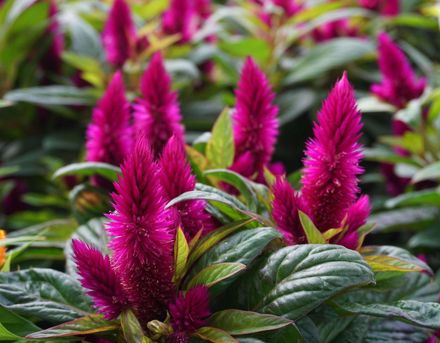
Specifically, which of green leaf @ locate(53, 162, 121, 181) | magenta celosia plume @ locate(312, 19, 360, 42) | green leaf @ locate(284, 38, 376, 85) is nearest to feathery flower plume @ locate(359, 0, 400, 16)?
magenta celosia plume @ locate(312, 19, 360, 42)

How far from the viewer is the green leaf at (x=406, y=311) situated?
83cm

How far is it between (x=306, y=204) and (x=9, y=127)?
138 cm

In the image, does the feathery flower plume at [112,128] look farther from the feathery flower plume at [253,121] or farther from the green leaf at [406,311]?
the green leaf at [406,311]

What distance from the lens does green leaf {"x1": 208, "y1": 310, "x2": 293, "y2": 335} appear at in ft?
2.47

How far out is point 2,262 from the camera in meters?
0.98

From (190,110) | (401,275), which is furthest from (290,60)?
(401,275)

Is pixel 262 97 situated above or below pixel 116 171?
above

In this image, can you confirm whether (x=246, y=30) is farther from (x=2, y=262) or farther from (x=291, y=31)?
(x=2, y=262)

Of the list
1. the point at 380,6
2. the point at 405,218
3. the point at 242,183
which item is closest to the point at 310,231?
the point at 242,183

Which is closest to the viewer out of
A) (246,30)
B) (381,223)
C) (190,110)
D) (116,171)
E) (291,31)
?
(116,171)

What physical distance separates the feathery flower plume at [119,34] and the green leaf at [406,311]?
101 cm

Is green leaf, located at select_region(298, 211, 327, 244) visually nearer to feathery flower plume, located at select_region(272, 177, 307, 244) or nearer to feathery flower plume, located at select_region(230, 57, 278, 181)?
feathery flower plume, located at select_region(272, 177, 307, 244)

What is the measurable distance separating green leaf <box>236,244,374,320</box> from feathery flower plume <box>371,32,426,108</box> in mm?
787

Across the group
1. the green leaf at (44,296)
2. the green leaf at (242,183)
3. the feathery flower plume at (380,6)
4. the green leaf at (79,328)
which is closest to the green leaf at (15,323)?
the green leaf at (44,296)
